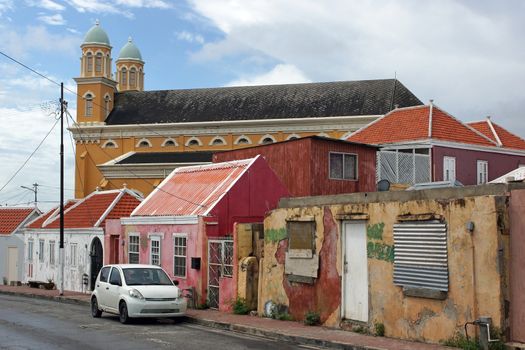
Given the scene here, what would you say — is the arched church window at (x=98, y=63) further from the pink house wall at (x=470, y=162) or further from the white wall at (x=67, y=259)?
the pink house wall at (x=470, y=162)

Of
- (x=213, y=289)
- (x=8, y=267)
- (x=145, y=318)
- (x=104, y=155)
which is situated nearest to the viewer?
(x=145, y=318)

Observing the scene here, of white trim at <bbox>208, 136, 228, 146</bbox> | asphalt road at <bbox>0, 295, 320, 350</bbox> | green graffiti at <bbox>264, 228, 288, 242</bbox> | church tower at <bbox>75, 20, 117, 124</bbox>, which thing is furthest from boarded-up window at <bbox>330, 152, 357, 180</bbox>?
church tower at <bbox>75, 20, 117, 124</bbox>

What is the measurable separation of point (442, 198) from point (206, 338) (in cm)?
573

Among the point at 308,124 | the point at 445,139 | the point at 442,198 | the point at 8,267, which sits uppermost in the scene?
the point at 308,124

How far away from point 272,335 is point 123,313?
4690 millimetres

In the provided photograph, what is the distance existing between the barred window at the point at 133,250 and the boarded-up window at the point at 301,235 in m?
9.27

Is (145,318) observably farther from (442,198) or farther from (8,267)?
(8,267)

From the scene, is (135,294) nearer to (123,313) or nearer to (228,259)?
(123,313)

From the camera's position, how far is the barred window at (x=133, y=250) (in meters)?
25.4

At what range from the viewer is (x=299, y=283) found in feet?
56.7

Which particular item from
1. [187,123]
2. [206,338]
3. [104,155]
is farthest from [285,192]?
[104,155]

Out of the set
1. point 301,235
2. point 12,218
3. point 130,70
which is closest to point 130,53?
point 130,70

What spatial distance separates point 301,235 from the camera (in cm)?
1741

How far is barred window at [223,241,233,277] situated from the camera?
20031 millimetres
